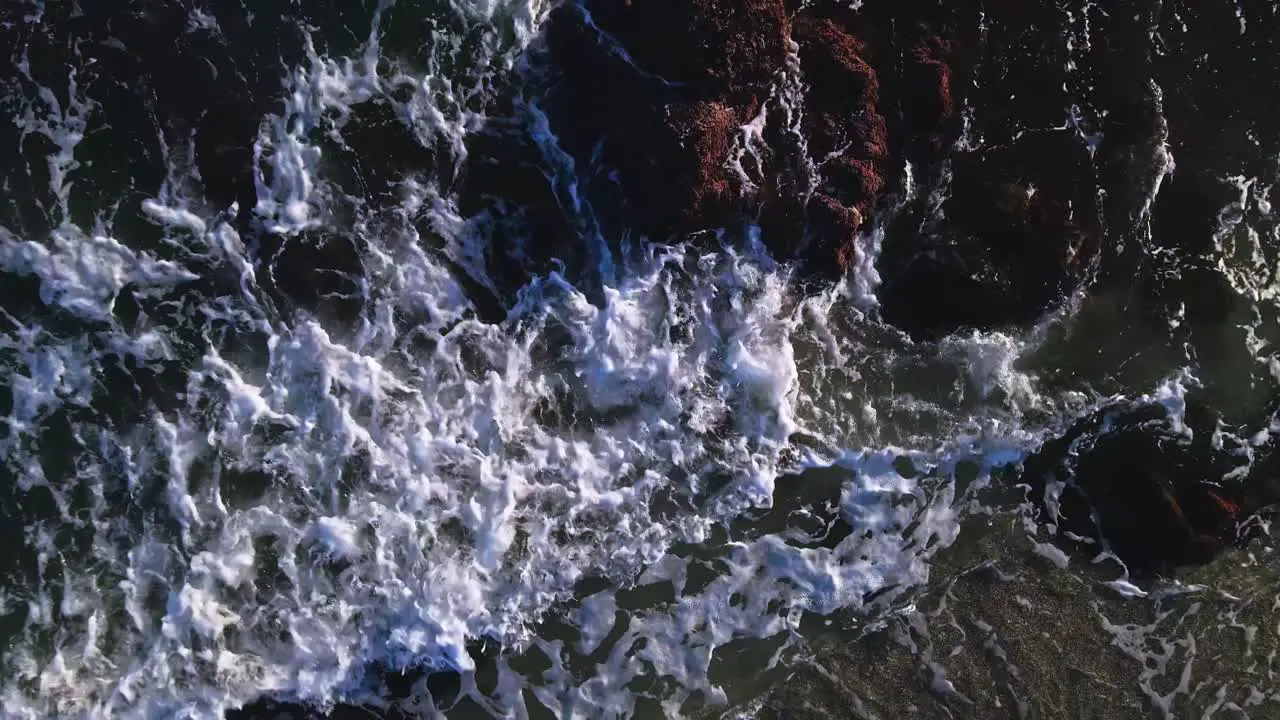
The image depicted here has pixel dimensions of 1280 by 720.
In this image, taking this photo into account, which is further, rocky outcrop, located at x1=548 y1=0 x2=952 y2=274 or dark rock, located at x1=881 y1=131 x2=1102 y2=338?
dark rock, located at x1=881 y1=131 x2=1102 y2=338

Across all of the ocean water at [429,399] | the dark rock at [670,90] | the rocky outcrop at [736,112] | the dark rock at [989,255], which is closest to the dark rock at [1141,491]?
the ocean water at [429,399]

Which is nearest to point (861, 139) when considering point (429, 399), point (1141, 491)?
point (1141, 491)

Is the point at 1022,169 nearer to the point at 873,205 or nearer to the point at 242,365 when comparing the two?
the point at 873,205

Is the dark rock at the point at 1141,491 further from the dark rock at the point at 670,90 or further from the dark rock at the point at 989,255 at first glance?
the dark rock at the point at 670,90

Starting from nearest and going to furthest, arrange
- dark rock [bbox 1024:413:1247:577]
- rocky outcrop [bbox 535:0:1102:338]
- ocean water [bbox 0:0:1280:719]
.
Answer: ocean water [bbox 0:0:1280:719] → rocky outcrop [bbox 535:0:1102:338] → dark rock [bbox 1024:413:1247:577]

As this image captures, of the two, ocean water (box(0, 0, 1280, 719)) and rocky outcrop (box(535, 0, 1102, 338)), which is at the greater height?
rocky outcrop (box(535, 0, 1102, 338))

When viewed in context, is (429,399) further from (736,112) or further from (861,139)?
(861,139)

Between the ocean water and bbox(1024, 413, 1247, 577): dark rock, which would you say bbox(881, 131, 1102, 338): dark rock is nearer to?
the ocean water

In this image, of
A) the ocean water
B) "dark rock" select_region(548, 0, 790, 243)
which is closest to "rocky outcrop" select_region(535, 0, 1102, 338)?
"dark rock" select_region(548, 0, 790, 243)

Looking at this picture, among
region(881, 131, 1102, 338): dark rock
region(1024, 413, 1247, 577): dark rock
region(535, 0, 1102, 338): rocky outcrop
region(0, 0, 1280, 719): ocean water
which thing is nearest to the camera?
region(0, 0, 1280, 719): ocean water
